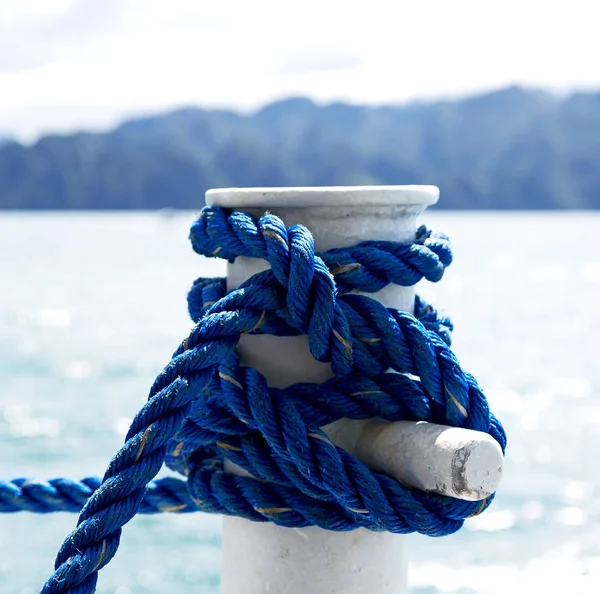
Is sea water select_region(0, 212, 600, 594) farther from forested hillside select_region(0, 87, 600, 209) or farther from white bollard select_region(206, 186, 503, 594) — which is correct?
forested hillside select_region(0, 87, 600, 209)

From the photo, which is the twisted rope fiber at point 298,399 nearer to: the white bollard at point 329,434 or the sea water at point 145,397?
the white bollard at point 329,434

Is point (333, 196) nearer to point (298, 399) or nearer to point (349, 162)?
point (298, 399)

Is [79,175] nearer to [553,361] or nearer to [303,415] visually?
[553,361]

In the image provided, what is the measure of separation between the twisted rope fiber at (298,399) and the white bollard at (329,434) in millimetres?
25

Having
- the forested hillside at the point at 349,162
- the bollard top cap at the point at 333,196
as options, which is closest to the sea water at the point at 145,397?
the bollard top cap at the point at 333,196

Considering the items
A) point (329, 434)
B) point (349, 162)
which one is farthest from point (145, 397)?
point (349, 162)

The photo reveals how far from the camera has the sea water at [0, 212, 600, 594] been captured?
4.47m

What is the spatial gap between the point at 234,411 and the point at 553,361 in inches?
375

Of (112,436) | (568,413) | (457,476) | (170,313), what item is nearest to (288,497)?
(457,476)

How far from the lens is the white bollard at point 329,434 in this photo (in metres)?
1.01

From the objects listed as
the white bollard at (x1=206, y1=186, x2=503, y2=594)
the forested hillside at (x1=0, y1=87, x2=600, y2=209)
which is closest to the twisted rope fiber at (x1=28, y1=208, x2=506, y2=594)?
the white bollard at (x1=206, y1=186, x2=503, y2=594)

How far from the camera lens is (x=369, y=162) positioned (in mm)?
76562

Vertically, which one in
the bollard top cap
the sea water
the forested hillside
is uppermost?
the forested hillside

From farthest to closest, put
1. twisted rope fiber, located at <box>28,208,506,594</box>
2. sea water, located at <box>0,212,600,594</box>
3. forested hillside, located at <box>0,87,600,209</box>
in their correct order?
forested hillside, located at <box>0,87,600,209</box> < sea water, located at <box>0,212,600,594</box> < twisted rope fiber, located at <box>28,208,506,594</box>
